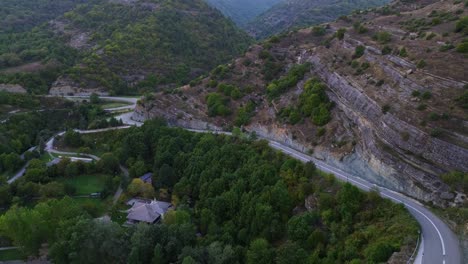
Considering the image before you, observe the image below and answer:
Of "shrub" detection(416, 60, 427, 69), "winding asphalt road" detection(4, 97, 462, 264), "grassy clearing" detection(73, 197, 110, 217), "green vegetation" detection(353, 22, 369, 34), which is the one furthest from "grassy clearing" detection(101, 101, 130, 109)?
"shrub" detection(416, 60, 427, 69)

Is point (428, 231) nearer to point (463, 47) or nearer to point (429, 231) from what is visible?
point (429, 231)

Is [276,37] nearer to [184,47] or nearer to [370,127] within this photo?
[370,127]

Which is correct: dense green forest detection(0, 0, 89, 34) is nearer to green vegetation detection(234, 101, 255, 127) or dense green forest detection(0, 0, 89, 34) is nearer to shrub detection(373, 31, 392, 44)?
green vegetation detection(234, 101, 255, 127)

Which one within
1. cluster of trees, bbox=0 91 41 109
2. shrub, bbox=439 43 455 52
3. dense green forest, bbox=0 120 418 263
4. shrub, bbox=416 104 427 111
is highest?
shrub, bbox=439 43 455 52

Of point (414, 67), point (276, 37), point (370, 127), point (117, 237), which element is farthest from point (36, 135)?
point (414, 67)

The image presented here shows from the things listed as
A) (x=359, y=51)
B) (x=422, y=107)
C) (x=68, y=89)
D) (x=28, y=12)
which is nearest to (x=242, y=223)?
(x=422, y=107)

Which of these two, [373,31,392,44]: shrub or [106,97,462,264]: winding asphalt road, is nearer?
[106,97,462,264]: winding asphalt road
